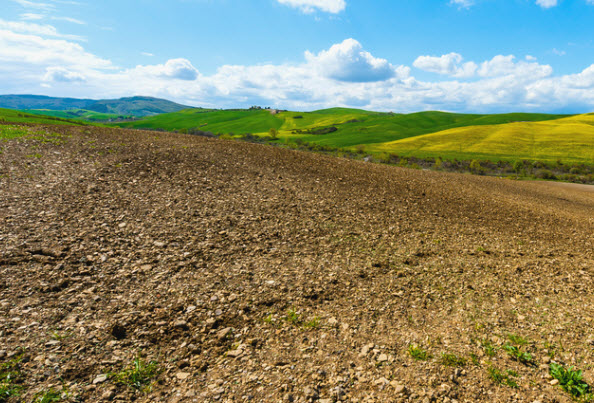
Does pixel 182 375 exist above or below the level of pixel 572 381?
below

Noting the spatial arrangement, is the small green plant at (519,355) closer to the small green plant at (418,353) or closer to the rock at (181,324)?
the small green plant at (418,353)

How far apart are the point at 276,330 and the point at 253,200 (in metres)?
8.73

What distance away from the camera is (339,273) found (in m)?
9.92

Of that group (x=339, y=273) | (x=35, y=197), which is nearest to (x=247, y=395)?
(x=339, y=273)

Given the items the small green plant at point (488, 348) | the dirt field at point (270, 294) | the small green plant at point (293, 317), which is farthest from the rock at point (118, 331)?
the small green plant at point (488, 348)

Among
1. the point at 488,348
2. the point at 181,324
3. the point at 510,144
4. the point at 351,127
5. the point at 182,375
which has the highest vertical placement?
the point at 351,127

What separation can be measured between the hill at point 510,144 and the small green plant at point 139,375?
336 feet

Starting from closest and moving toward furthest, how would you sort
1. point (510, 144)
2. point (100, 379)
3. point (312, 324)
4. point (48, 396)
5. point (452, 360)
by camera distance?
point (48, 396) → point (100, 379) → point (452, 360) → point (312, 324) → point (510, 144)

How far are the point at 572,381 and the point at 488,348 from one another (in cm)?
140

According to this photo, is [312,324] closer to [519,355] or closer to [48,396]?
[519,355]

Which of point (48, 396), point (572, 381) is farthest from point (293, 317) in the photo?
point (572, 381)

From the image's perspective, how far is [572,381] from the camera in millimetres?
5828

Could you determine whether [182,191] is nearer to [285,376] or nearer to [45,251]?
[45,251]

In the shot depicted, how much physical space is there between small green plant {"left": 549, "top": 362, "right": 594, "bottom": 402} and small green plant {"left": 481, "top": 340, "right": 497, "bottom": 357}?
97 centimetres
